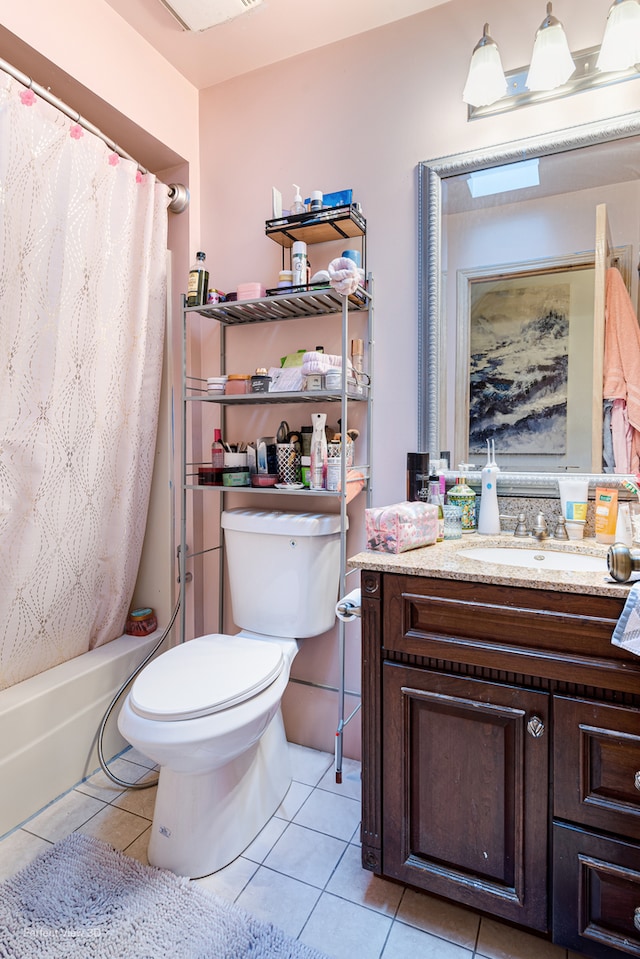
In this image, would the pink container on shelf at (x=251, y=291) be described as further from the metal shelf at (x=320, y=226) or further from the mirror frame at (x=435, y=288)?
the mirror frame at (x=435, y=288)

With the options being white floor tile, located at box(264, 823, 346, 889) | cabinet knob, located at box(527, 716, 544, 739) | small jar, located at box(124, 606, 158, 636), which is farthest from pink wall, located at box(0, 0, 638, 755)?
cabinet knob, located at box(527, 716, 544, 739)

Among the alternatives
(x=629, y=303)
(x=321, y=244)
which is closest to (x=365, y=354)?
(x=321, y=244)

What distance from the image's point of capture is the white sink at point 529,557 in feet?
4.02

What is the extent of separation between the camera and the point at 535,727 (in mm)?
996

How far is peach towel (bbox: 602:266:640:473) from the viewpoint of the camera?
4.32 ft

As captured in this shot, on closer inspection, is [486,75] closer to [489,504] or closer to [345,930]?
[489,504]

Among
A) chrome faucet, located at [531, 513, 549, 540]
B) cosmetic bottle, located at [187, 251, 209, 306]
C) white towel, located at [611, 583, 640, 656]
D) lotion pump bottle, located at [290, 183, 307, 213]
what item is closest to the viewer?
white towel, located at [611, 583, 640, 656]

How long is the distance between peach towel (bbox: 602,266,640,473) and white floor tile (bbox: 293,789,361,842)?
4.15 ft

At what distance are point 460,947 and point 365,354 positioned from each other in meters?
1.54

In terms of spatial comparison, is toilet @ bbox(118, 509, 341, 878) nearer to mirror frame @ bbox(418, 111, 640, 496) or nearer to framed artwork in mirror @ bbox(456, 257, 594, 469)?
mirror frame @ bbox(418, 111, 640, 496)

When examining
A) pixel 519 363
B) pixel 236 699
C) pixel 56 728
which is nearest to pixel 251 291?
pixel 519 363

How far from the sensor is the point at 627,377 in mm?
1326

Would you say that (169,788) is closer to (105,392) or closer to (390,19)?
(105,392)

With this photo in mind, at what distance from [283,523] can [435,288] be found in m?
0.85
